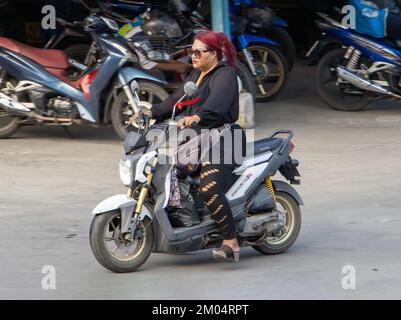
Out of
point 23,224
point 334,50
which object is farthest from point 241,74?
point 23,224

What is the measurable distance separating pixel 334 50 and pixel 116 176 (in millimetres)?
4286

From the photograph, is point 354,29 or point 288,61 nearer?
point 354,29

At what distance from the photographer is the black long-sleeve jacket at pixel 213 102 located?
6.70 m

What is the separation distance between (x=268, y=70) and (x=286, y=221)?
620 centimetres

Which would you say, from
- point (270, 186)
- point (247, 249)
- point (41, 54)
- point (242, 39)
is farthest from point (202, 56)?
point (242, 39)

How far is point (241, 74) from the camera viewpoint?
39.1ft

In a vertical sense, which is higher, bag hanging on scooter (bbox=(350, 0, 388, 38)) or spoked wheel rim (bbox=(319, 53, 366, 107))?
bag hanging on scooter (bbox=(350, 0, 388, 38))

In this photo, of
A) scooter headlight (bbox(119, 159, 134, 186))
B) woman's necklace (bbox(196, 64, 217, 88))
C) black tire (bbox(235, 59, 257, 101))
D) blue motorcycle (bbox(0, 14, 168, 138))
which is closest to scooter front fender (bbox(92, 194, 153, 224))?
scooter headlight (bbox(119, 159, 134, 186))

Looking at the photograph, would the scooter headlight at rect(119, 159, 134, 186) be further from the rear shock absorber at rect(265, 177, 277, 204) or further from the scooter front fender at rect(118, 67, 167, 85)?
the scooter front fender at rect(118, 67, 167, 85)

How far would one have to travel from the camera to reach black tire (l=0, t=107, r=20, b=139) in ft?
36.0

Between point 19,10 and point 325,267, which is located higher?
point 325,267

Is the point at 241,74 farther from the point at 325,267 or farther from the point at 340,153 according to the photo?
the point at 325,267

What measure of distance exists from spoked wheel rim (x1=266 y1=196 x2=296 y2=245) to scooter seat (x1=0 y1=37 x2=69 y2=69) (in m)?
4.34
